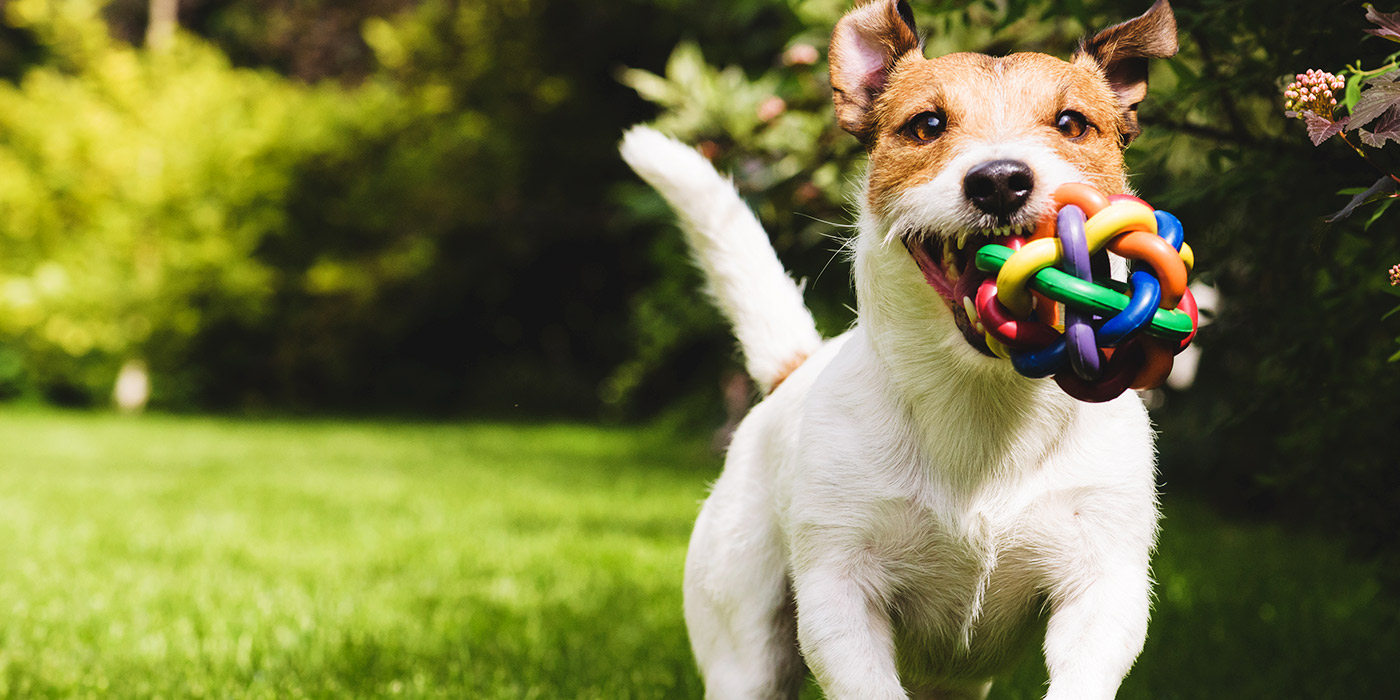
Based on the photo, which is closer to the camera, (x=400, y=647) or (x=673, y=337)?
(x=400, y=647)

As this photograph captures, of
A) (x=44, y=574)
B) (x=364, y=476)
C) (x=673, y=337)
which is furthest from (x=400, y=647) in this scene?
(x=364, y=476)

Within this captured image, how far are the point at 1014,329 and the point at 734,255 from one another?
1.32 meters

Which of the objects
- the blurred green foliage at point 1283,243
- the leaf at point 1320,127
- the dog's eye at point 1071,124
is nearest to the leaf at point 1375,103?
the leaf at point 1320,127

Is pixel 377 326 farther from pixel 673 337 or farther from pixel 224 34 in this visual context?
pixel 224 34

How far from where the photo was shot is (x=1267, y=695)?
3586 millimetres

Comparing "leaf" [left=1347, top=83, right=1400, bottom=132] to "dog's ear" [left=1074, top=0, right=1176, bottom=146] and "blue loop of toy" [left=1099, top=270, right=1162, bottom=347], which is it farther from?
"dog's ear" [left=1074, top=0, right=1176, bottom=146]

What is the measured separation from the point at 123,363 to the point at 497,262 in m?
6.24

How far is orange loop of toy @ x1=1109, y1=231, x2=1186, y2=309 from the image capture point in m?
1.85

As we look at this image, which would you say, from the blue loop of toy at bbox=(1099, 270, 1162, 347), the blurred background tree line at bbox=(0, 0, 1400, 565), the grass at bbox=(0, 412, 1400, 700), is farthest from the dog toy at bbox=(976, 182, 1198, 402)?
the blurred background tree line at bbox=(0, 0, 1400, 565)

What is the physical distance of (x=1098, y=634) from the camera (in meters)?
2.04

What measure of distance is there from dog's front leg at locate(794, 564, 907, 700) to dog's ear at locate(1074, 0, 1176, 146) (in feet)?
3.51

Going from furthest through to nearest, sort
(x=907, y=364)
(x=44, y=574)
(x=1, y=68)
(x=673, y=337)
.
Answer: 1. (x=1, y=68)
2. (x=673, y=337)
3. (x=44, y=574)
4. (x=907, y=364)

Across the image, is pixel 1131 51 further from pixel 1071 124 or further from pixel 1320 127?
pixel 1320 127

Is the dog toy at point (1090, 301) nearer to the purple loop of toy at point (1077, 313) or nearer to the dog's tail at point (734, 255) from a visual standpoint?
the purple loop of toy at point (1077, 313)
